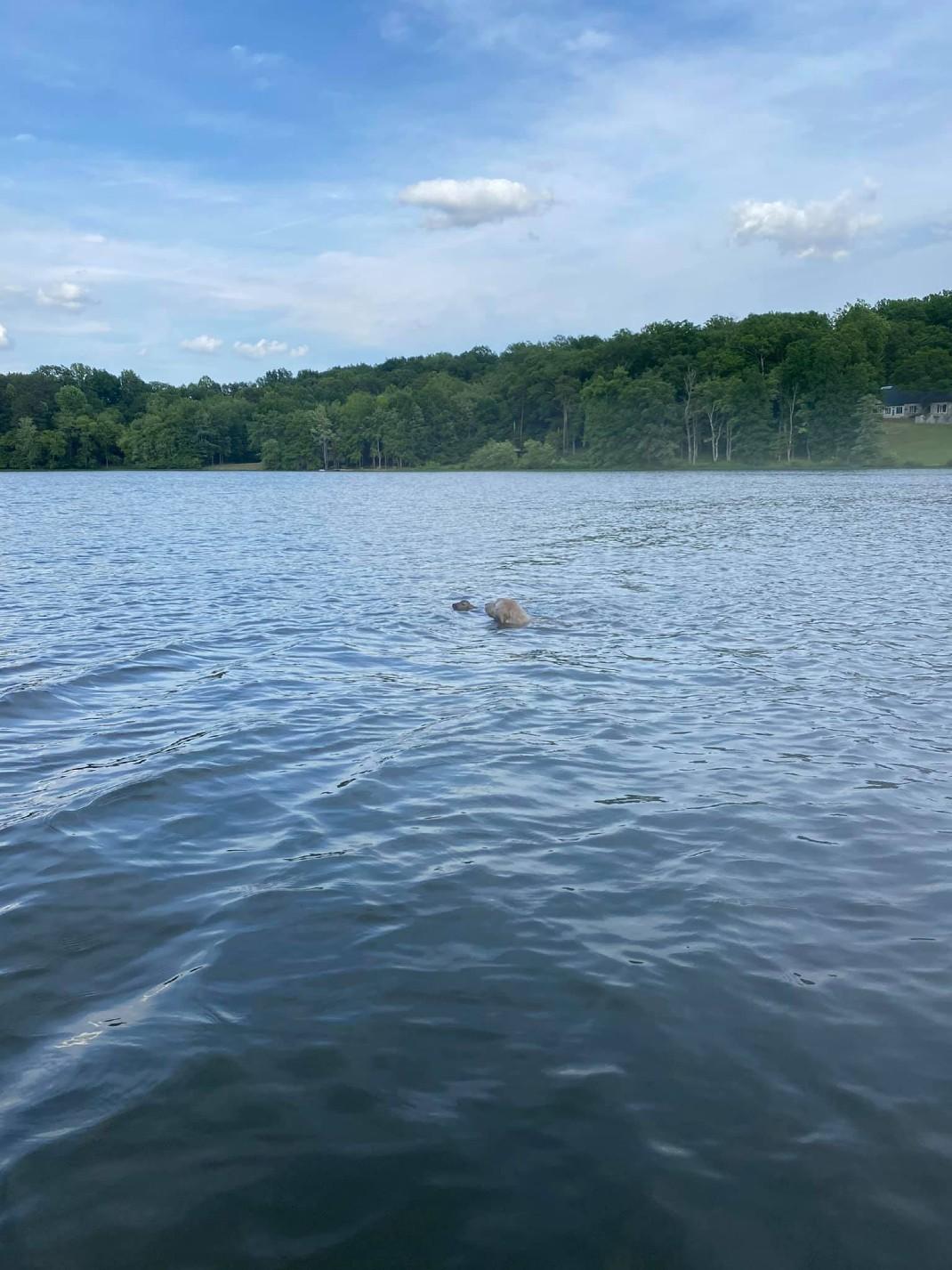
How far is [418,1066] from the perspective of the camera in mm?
5117

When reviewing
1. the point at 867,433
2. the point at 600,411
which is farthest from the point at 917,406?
the point at 600,411

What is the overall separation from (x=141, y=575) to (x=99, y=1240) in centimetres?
2564

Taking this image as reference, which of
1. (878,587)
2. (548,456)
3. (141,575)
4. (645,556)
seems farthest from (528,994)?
(548,456)

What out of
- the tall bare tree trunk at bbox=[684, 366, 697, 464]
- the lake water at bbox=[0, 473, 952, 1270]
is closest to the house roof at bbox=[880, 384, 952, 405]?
Answer: the tall bare tree trunk at bbox=[684, 366, 697, 464]

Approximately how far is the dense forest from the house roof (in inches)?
157

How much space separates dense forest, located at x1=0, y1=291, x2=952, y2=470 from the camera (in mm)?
140875

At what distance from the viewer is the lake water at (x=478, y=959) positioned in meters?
4.14

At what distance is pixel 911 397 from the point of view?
149625 millimetres

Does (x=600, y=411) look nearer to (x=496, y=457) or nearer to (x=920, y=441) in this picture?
(x=496, y=457)

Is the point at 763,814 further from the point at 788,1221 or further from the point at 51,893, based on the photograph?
the point at 51,893

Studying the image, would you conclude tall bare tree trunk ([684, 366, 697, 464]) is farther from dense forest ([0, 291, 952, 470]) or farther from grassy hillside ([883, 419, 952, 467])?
grassy hillside ([883, 419, 952, 467])

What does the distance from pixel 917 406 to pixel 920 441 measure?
16870 mm

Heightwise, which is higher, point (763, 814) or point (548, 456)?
point (548, 456)

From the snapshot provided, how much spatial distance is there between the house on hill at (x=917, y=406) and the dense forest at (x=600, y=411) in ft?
16.3
